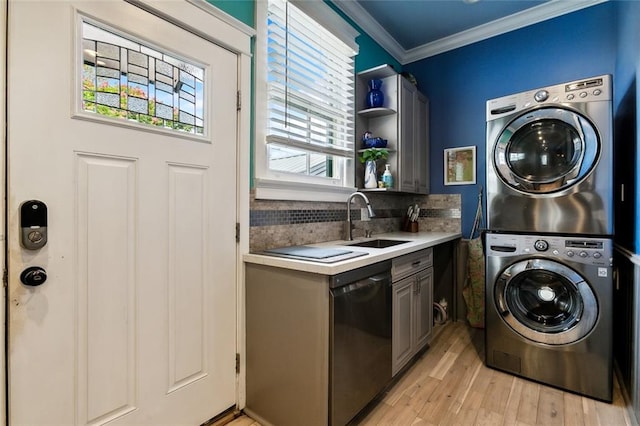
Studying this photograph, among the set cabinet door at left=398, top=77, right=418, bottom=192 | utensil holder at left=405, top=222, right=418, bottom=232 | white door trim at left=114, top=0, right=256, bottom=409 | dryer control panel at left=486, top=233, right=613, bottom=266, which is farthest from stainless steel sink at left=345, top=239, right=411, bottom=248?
white door trim at left=114, top=0, right=256, bottom=409

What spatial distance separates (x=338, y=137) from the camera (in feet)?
8.45

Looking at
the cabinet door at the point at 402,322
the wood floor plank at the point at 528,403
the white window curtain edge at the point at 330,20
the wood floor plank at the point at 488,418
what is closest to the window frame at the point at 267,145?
the white window curtain edge at the point at 330,20

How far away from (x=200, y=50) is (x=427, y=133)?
2520 millimetres

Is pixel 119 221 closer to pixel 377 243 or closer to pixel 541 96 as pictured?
pixel 377 243

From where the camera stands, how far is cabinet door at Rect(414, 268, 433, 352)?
225cm

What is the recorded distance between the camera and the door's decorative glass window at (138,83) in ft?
4.17

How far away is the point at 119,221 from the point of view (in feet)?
4.35

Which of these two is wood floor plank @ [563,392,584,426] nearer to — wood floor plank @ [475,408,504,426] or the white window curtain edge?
wood floor plank @ [475,408,504,426]

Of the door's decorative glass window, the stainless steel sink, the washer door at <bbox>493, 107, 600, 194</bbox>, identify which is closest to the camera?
the door's decorative glass window

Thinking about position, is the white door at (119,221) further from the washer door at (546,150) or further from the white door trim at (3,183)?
the washer door at (546,150)

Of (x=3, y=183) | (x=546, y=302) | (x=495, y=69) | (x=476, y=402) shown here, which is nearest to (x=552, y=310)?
(x=546, y=302)

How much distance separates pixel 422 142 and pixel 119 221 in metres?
2.83

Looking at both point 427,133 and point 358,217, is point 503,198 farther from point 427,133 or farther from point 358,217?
point 427,133

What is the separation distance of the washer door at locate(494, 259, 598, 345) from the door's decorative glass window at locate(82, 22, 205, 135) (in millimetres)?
2196
